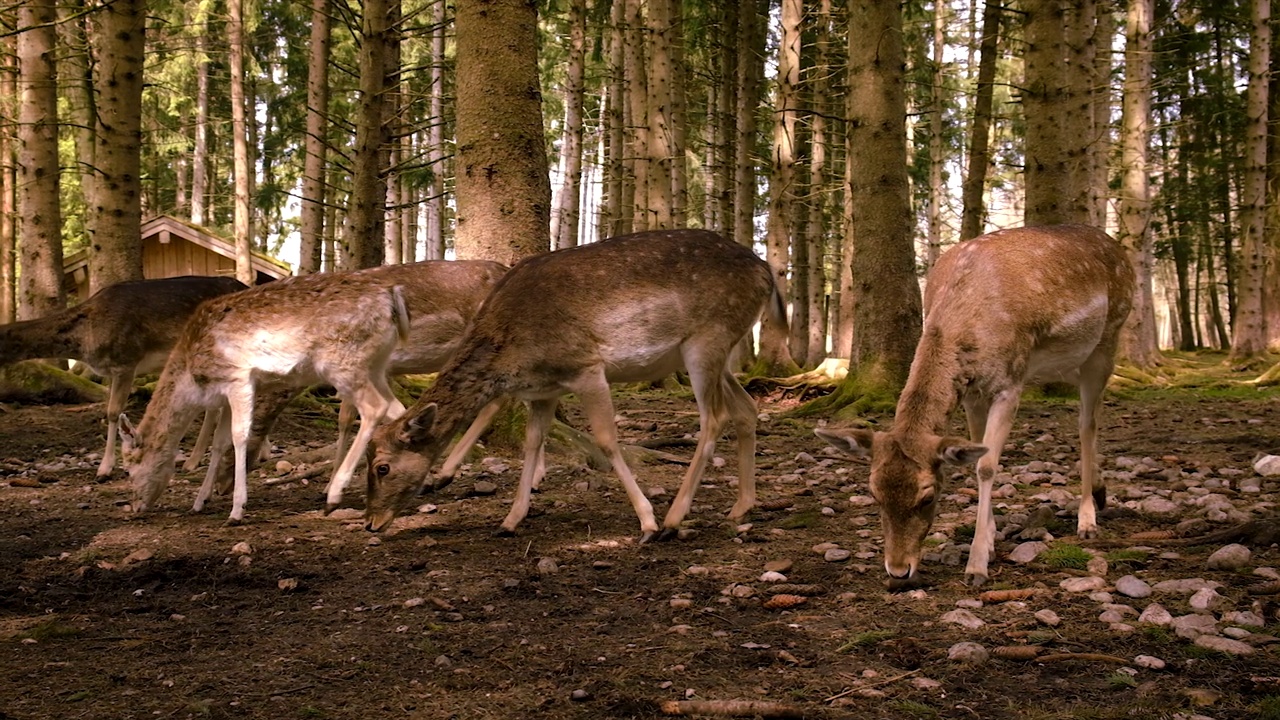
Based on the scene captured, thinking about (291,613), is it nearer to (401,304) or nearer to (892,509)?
(892,509)

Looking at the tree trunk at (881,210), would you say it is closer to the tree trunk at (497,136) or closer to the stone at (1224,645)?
the tree trunk at (497,136)

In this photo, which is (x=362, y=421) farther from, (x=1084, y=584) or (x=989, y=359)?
(x=1084, y=584)

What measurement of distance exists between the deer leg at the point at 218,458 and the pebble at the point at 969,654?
5.89m

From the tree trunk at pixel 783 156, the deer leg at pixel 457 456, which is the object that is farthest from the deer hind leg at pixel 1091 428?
the tree trunk at pixel 783 156

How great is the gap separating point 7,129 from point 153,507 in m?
15.1

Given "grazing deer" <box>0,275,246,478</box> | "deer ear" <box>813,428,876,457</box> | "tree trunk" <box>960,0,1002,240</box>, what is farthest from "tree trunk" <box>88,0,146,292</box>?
"tree trunk" <box>960,0,1002,240</box>

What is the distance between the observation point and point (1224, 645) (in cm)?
367

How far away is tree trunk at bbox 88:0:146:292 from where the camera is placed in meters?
12.0

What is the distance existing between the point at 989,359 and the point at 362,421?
187 inches

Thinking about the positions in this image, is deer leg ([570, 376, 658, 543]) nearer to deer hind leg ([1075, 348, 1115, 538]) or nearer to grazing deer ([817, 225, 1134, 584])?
grazing deer ([817, 225, 1134, 584])

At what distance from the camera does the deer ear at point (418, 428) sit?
6328 mm

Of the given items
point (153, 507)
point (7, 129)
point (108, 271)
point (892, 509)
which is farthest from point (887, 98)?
point (7, 129)

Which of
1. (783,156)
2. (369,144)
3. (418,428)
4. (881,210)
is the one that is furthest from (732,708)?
(783,156)

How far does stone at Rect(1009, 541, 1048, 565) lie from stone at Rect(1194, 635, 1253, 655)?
144 cm
